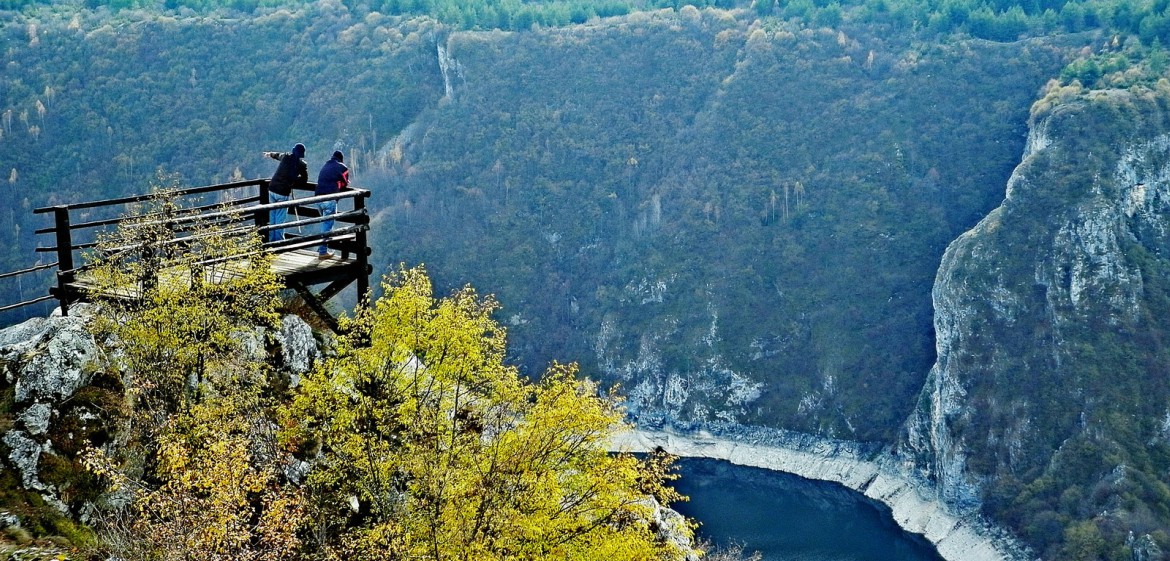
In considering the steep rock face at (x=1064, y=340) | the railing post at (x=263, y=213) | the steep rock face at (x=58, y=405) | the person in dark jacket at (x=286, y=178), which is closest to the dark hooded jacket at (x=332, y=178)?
the person in dark jacket at (x=286, y=178)

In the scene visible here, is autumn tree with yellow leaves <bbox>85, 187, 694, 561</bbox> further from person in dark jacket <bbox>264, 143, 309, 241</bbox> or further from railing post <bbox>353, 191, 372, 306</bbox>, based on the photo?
person in dark jacket <bbox>264, 143, 309, 241</bbox>

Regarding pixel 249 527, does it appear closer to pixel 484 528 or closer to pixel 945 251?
pixel 484 528

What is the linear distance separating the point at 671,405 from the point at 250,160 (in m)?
→ 58.6

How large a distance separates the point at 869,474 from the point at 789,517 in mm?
16001

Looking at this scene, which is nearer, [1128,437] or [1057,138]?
[1128,437]

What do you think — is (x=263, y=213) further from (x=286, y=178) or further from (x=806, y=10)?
(x=806, y=10)

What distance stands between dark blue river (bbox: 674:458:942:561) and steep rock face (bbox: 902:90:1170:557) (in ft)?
31.1

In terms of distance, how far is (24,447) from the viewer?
15.5 meters

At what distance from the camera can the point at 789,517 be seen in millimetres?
90750

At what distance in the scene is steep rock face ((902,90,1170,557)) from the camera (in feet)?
299

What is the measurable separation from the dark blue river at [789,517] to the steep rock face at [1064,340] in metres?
9.49

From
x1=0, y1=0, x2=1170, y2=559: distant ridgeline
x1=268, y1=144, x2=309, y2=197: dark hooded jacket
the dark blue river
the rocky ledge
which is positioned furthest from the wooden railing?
x1=0, y1=0, x2=1170, y2=559: distant ridgeline

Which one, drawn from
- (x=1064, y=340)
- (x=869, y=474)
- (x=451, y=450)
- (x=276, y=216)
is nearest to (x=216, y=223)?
(x=276, y=216)

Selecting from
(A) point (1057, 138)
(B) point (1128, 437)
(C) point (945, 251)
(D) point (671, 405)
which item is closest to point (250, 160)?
(D) point (671, 405)
